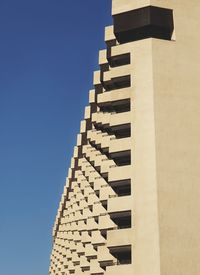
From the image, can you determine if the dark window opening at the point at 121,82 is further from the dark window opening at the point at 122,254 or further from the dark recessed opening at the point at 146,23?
the dark window opening at the point at 122,254

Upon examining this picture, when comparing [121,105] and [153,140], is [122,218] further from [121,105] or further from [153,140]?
[121,105]

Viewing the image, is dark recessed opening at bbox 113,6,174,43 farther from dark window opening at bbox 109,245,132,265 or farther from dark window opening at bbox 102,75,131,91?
dark window opening at bbox 109,245,132,265

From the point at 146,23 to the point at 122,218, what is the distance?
1910cm

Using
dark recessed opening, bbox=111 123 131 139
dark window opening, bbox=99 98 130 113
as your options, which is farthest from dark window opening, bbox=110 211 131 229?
dark window opening, bbox=99 98 130 113

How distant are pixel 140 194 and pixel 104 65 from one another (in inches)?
846

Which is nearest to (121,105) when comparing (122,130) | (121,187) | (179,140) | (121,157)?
(122,130)

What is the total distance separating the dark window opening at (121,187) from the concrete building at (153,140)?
10cm

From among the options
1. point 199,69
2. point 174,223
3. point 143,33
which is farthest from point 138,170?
point 143,33

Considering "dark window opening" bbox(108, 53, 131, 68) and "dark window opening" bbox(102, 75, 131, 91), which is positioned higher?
"dark window opening" bbox(108, 53, 131, 68)

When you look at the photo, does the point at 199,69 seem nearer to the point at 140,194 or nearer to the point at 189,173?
the point at 189,173

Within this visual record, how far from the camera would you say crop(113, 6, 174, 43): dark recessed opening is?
45.9 metres

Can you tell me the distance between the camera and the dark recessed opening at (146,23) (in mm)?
45906

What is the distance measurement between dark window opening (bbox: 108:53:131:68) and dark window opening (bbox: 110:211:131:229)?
51.2 ft

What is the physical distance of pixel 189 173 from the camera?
39.6 metres
